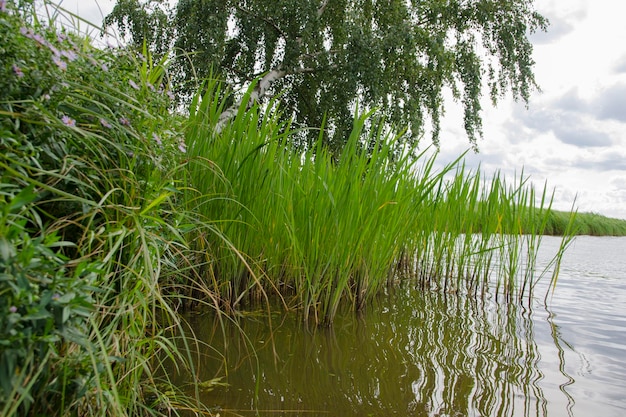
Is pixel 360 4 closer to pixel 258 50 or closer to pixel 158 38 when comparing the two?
pixel 258 50

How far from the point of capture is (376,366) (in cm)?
156

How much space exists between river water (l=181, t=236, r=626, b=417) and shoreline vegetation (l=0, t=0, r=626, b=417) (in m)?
0.15

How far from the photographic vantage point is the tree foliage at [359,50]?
8281 mm

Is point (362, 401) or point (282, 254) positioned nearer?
point (362, 401)

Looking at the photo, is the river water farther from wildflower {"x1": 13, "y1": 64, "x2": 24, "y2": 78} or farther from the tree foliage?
the tree foliage

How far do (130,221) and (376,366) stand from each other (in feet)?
3.19

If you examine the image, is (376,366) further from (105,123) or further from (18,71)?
(18,71)

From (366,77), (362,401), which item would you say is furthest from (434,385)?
(366,77)

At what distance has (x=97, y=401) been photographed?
2.67 feet

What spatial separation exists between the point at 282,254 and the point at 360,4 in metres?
9.72

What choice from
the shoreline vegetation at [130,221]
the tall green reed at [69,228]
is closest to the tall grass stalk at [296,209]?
the shoreline vegetation at [130,221]

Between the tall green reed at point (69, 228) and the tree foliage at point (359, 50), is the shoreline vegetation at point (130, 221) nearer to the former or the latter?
the tall green reed at point (69, 228)

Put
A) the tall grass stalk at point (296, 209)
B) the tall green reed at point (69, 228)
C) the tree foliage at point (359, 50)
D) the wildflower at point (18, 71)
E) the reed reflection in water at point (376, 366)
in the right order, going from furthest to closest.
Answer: the tree foliage at point (359, 50), the tall grass stalk at point (296, 209), the reed reflection in water at point (376, 366), the wildflower at point (18, 71), the tall green reed at point (69, 228)

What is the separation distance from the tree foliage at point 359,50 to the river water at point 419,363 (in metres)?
6.03
